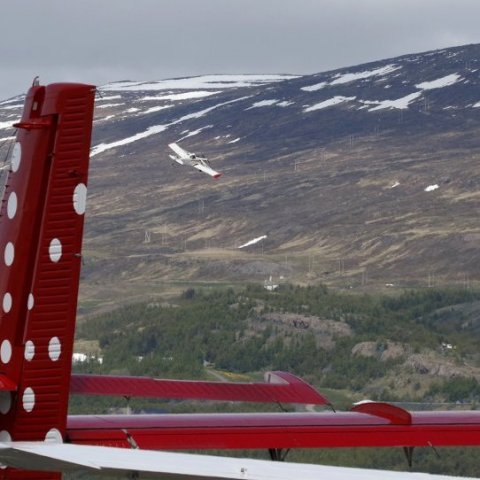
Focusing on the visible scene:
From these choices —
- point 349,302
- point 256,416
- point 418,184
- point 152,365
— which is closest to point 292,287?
point 349,302

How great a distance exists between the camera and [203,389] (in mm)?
18234

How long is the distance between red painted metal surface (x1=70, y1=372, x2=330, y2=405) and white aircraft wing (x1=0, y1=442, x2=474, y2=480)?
5.54m

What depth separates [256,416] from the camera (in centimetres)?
1731

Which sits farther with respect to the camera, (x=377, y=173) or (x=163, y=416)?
(x=377, y=173)

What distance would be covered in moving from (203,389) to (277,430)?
1.57 m

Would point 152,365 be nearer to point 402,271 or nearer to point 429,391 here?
point 429,391

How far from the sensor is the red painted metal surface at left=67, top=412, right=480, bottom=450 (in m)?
16.2

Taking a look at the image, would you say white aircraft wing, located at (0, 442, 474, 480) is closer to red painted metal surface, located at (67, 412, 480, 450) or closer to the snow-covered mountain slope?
red painted metal surface, located at (67, 412, 480, 450)

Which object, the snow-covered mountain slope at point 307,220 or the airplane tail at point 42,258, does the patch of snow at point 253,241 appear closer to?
the snow-covered mountain slope at point 307,220

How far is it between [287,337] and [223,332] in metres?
3.63

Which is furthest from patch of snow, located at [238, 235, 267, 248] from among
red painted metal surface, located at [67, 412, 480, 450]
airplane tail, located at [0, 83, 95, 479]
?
airplane tail, located at [0, 83, 95, 479]

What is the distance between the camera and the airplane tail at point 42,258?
1466 cm

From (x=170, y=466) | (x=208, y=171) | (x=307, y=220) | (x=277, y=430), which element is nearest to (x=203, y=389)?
(x=277, y=430)

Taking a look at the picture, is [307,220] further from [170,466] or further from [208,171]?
[170,466]
